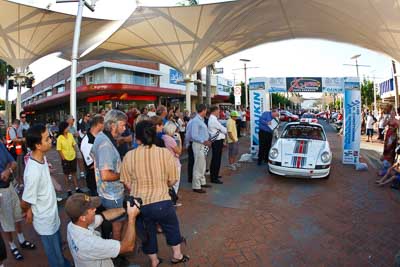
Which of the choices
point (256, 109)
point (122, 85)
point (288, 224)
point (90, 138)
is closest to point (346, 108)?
point (256, 109)

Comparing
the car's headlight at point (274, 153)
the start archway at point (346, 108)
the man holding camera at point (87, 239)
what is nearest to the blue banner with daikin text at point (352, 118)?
the start archway at point (346, 108)

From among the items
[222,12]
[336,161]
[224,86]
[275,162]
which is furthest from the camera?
[224,86]

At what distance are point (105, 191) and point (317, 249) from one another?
285 centimetres

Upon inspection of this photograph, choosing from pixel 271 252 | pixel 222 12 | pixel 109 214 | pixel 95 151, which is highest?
pixel 222 12

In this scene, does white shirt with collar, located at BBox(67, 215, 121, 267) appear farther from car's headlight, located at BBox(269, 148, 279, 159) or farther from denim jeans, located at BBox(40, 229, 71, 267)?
car's headlight, located at BBox(269, 148, 279, 159)

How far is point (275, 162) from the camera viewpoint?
7082mm

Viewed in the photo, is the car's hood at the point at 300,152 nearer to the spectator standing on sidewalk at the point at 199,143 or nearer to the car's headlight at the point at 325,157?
the car's headlight at the point at 325,157

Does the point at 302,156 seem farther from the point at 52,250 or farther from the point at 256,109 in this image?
the point at 52,250

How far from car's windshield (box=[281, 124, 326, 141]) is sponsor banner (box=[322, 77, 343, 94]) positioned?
5.87m

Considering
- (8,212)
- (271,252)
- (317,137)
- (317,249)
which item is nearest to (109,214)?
(8,212)

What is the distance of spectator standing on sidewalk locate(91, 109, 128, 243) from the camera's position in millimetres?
3047

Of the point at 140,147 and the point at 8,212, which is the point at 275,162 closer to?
the point at 140,147

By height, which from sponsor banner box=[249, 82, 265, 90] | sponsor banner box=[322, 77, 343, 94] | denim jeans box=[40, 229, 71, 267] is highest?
sponsor banner box=[322, 77, 343, 94]

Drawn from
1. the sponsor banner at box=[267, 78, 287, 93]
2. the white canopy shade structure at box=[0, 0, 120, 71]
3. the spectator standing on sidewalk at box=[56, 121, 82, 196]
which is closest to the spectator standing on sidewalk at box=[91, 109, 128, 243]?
the spectator standing on sidewalk at box=[56, 121, 82, 196]
